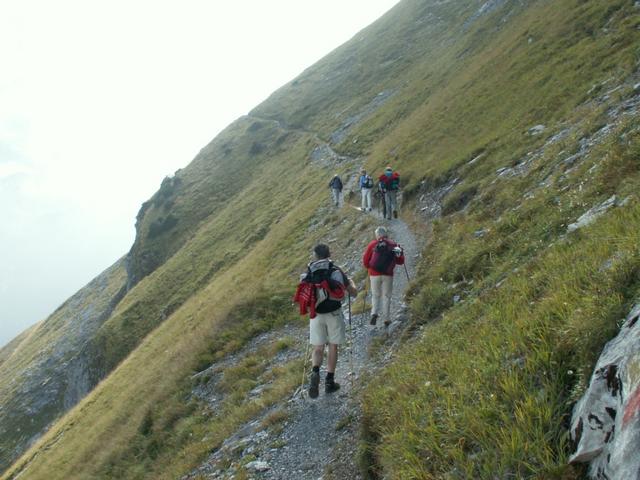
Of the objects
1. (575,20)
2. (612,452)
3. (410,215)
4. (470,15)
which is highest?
(470,15)

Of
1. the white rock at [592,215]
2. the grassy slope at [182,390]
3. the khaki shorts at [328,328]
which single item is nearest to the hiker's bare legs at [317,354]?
the khaki shorts at [328,328]

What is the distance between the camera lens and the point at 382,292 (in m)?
12.9

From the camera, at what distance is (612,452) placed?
→ 362cm

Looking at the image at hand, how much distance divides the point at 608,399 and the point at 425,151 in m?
28.8

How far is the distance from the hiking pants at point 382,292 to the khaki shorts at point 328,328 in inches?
117

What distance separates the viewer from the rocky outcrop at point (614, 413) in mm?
3455

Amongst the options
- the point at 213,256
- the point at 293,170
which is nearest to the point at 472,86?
the point at 293,170

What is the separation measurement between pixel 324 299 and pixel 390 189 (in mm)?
16418

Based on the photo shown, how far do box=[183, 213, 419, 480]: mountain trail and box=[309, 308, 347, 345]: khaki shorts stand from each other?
127 cm

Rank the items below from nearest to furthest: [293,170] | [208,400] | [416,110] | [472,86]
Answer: [208,400]
[472,86]
[416,110]
[293,170]

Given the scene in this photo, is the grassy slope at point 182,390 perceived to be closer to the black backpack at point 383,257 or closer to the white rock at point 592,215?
the black backpack at point 383,257

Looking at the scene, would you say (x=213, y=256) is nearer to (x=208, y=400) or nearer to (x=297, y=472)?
(x=208, y=400)

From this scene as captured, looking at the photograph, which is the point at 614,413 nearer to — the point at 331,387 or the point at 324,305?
the point at 324,305

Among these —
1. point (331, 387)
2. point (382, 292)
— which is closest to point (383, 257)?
point (382, 292)
